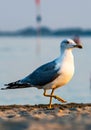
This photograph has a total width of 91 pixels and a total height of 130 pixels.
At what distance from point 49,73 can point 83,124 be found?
336cm

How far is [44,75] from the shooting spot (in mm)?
11820

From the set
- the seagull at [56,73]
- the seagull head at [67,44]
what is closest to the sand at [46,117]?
the seagull at [56,73]

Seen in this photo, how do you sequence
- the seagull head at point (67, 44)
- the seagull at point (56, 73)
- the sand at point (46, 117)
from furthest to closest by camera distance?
the seagull head at point (67, 44) < the seagull at point (56, 73) < the sand at point (46, 117)

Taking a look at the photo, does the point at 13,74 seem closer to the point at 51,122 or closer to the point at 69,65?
the point at 69,65

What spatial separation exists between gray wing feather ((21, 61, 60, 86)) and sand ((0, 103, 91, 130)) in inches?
19.7

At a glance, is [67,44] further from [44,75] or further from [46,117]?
[46,117]

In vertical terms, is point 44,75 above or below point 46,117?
above

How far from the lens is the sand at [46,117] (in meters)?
8.16

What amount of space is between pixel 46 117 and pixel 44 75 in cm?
182

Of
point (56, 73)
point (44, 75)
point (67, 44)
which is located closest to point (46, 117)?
point (56, 73)

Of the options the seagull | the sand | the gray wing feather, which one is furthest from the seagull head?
the sand

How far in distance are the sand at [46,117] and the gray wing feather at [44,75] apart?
0.50 meters

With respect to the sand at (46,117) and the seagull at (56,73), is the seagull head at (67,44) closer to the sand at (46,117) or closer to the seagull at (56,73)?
the seagull at (56,73)

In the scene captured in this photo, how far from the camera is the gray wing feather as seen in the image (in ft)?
38.1
